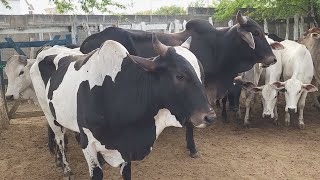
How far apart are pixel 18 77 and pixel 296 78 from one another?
484 centimetres

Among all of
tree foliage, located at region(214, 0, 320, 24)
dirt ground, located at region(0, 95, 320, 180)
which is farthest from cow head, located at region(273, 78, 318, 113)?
tree foliage, located at region(214, 0, 320, 24)

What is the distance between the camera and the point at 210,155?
530 centimetres

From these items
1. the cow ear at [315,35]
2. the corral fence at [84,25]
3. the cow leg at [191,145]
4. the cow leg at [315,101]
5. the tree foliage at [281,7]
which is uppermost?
the tree foliage at [281,7]

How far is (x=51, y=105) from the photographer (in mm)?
4094

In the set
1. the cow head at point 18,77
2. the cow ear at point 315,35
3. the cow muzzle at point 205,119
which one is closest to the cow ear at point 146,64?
the cow muzzle at point 205,119

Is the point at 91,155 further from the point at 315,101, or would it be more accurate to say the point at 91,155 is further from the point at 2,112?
the point at 315,101

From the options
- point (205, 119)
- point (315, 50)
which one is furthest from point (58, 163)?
point (315, 50)

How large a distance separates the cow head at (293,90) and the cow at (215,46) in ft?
3.47

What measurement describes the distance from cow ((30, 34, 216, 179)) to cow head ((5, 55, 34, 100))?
2943mm

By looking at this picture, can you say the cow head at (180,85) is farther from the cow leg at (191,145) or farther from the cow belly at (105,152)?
the cow leg at (191,145)

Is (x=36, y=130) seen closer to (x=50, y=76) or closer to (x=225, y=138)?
(x=50, y=76)

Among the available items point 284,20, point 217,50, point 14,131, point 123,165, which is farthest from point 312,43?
point 14,131

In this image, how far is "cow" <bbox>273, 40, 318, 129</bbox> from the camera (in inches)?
237

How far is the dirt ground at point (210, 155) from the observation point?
4629mm
